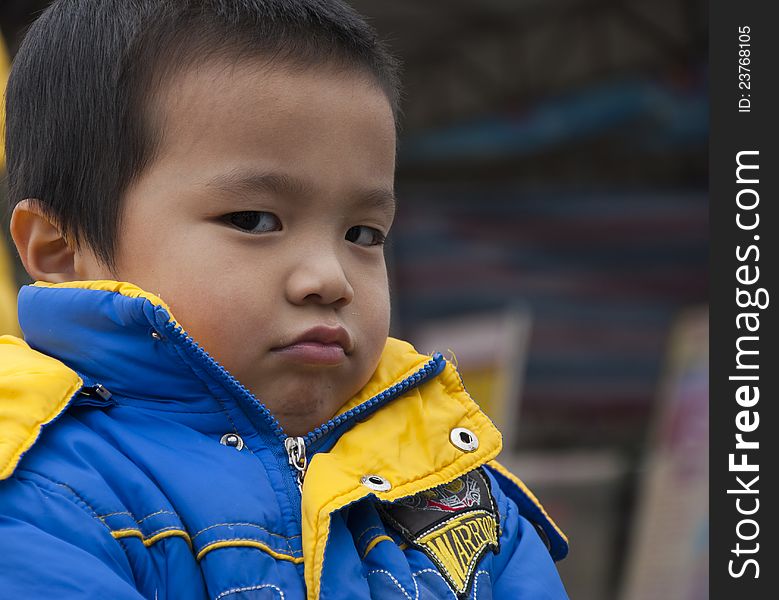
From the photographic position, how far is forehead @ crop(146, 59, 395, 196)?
44.9 inches

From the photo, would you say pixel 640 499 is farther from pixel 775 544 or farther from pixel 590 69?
pixel 590 69

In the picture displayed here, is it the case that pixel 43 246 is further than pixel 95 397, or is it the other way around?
pixel 43 246

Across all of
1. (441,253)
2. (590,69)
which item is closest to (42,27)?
(441,253)

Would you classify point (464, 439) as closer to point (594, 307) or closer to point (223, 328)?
point (223, 328)

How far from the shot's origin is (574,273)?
17.7ft

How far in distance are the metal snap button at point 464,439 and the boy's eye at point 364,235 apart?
252 millimetres

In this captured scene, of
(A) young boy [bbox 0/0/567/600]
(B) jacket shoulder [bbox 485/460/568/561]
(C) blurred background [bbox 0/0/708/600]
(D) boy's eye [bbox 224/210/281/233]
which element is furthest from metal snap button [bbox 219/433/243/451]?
(C) blurred background [bbox 0/0/708/600]

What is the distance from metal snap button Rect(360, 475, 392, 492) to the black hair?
37 centimetres

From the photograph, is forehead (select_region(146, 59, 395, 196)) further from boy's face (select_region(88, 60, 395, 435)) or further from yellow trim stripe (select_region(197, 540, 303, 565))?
yellow trim stripe (select_region(197, 540, 303, 565))

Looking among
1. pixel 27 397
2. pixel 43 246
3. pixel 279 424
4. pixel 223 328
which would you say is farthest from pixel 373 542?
pixel 43 246

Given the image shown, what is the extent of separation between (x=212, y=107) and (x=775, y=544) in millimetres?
2560

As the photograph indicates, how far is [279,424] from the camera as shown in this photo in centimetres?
117

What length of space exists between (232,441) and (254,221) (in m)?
0.24

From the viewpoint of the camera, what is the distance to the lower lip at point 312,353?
3.73 ft
